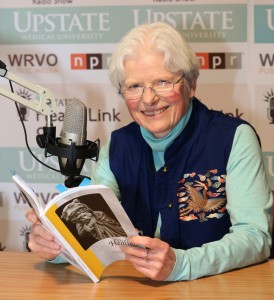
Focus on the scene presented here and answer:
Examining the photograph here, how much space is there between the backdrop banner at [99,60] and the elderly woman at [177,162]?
74 centimetres

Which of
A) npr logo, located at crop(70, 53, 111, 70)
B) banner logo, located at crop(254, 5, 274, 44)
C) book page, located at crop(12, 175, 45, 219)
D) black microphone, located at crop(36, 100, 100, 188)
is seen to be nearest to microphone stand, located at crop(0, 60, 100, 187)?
black microphone, located at crop(36, 100, 100, 188)

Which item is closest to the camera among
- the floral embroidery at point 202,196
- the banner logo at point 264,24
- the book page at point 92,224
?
the book page at point 92,224

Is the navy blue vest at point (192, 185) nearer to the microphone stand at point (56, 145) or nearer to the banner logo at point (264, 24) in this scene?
the microphone stand at point (56, 145)

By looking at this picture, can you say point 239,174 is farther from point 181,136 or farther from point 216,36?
point 216,36

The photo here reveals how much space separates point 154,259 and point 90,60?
1.42 metres

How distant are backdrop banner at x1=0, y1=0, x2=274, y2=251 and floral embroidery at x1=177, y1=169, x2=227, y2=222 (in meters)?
0.88

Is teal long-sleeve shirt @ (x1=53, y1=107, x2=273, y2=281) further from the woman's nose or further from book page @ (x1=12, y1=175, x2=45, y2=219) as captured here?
book page @ (x1=12, y1=175, x2=45, y2=219)

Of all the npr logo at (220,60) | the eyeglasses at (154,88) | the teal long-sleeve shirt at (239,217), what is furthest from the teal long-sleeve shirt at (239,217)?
the npr logo at (220,60)

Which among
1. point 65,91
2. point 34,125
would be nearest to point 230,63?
point 65,91

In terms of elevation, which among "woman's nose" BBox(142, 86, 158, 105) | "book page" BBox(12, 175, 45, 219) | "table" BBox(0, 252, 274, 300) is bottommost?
"table" BBox(0, 252, 274, 300)

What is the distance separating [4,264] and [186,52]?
2.53 feet

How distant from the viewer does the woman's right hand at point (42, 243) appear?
162 centimetres

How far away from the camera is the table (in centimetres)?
146

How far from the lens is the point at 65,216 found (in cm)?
144
